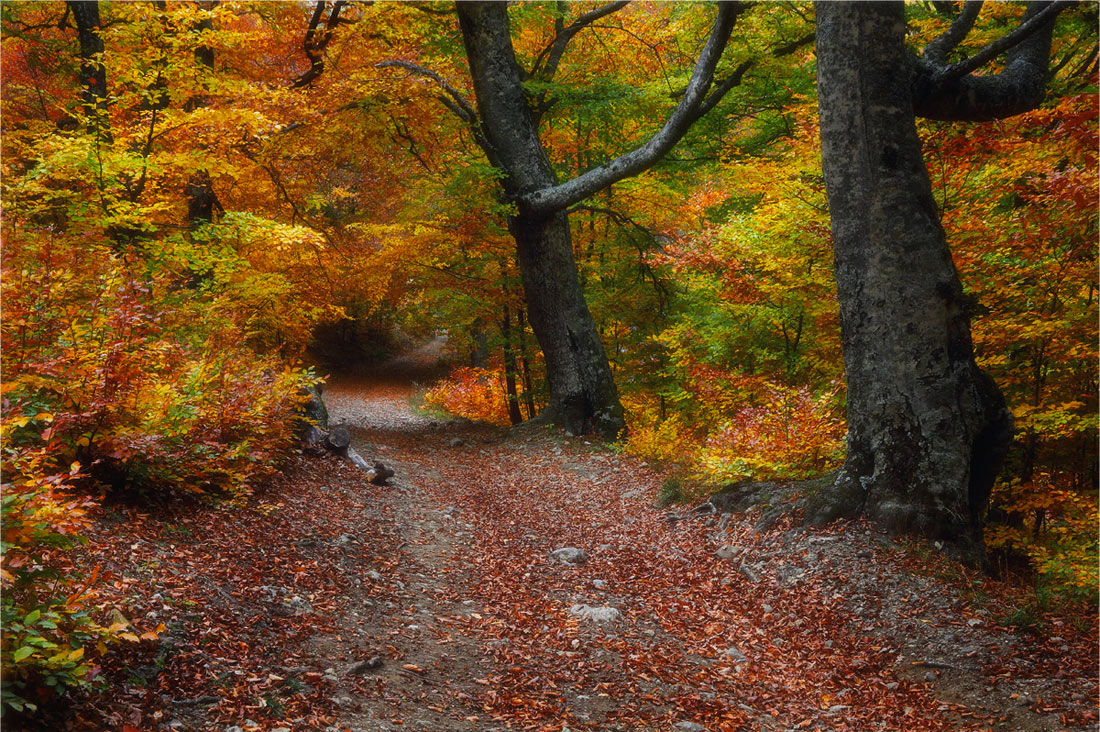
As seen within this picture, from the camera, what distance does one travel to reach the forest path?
13.2ft

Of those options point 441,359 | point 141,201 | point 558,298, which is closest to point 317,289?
point 558,298

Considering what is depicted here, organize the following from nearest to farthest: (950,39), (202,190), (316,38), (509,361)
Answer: (950,39) < (202,190) < (316,38) < (509,361)

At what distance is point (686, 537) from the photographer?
24.2 feet

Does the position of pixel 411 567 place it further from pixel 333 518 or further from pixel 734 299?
pixel 734 299

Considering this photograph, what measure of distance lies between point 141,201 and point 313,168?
5997mm

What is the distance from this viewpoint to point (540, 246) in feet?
41.2

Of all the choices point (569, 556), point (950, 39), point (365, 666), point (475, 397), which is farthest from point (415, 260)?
point (365, 666)

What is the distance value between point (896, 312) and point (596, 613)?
136 inches

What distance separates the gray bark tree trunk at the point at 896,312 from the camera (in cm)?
574

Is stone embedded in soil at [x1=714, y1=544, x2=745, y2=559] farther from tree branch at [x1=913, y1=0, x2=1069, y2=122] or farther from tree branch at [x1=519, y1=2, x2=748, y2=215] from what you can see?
tree branch at [x1=519, y1=2, x2=748, y2=215]

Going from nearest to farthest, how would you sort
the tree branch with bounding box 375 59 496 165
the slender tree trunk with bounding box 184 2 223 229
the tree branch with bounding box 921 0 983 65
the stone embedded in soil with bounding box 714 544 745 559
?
the tree branch with bounding box 921 0 983 65 < the stone embedded in soil with bounding box 714 544 745 559 < the slender tree trunk with bounding box 184 2 223 229 < the tree branch with bounding box 375 59 496 165

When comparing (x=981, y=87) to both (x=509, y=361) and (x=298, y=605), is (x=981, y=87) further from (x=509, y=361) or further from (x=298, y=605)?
(x=509, y=361)

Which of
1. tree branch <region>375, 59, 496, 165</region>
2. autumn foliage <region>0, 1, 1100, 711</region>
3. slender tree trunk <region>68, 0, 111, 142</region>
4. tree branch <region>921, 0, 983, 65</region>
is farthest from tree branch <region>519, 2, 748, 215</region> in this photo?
slender tree trunk <region>68, 0, 111, 142</region>

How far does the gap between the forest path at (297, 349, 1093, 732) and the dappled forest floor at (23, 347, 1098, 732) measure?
19 millimetres
